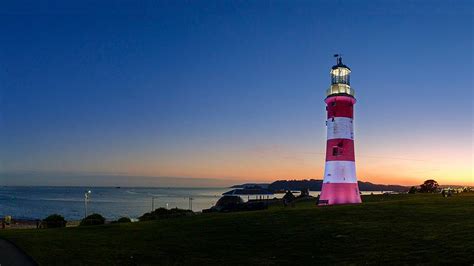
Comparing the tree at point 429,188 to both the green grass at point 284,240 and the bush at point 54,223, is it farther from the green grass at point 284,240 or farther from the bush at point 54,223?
the bush at point 54,223

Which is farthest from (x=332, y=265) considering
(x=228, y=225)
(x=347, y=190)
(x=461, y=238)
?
(x=347, y=190)

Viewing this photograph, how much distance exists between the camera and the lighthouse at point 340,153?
34.7 metres

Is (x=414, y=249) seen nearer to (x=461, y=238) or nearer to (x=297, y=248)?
(x=461, y=238)

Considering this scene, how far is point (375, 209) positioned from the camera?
26250 millimetres

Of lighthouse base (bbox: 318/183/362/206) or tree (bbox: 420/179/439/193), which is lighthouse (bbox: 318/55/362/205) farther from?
tree (bbox: 420/179/439/193)

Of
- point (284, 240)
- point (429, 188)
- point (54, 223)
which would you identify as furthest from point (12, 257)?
point (429, 188)

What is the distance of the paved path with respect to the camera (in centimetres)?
1617

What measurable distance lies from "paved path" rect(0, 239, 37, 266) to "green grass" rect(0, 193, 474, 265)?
1.34ft

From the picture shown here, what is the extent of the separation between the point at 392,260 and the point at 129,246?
1082cm

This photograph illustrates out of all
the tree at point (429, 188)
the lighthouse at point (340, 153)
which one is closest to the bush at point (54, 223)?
the lighthouse at point (340, 153)

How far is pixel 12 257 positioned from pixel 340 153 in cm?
2448

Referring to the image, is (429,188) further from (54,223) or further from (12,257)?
(12,257)

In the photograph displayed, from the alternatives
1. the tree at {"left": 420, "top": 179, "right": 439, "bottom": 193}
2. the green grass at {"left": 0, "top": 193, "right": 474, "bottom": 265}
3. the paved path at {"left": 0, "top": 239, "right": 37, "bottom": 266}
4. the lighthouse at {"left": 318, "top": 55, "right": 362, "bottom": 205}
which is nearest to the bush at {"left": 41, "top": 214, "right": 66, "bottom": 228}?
the green grass at {"left": 0, "top": 193, "right": 474, "bottom": 265}

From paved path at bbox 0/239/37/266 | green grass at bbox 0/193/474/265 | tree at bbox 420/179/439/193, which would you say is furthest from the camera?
tree at bbox 420/179/439/193
